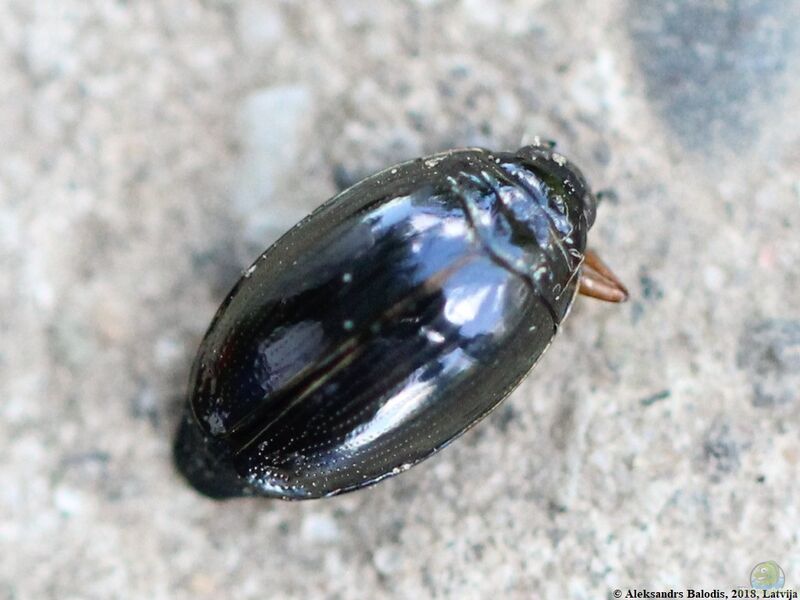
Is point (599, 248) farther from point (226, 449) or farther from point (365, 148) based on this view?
point (226, 449)

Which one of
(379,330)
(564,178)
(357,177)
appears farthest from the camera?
(357,177)

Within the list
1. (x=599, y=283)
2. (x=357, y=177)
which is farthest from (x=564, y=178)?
(x=357, y=177)

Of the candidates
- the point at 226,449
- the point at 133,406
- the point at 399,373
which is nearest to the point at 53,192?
the point at 133,406

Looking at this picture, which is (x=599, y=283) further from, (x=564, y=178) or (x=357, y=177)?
(x=357, y=177)

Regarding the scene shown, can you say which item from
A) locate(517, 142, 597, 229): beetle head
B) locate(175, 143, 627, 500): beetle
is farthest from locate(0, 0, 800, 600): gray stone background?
locate(175, 143, 627, 500): beetle

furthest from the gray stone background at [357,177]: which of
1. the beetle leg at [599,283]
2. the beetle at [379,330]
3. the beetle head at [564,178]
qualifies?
the beetle at [379,330]

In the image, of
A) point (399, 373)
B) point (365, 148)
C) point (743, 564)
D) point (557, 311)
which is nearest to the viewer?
point (399, 373)

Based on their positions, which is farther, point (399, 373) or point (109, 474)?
point (109, 474)

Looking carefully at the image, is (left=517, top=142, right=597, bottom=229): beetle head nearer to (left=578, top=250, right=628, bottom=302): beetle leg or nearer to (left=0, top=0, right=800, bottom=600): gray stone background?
(left=578, top=250, right=628, bottom=302): beetle leg
